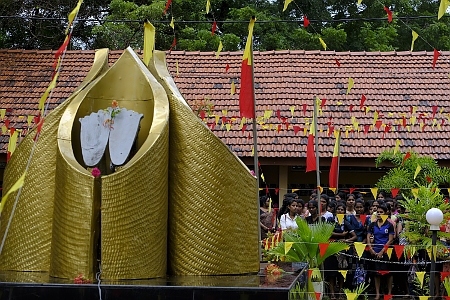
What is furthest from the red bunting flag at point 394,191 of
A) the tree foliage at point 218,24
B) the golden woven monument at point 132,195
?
the tree foliage at point 218,24

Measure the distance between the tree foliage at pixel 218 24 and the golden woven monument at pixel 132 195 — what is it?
1301 centimetres

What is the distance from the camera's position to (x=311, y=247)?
9555 mm

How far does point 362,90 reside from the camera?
744 inches

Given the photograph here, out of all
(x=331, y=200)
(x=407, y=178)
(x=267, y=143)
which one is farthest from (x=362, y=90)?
(x=331, y=200)

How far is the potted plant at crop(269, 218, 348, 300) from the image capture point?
9.36 metres

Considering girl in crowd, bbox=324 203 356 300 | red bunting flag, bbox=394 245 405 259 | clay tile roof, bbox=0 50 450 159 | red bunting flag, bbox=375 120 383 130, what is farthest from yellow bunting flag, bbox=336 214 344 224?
red bunting flag, bbox=375 120 383 130

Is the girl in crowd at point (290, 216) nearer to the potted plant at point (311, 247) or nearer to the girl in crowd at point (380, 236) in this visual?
the girl in crowd at point (380, 236)

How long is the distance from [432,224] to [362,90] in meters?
9.39

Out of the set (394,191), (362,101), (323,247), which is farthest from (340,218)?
(362,101)

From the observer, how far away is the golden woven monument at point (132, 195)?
22.5ft

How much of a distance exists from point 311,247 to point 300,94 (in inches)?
374

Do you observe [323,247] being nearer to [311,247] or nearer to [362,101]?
[311,247]

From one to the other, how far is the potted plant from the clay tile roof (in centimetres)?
716

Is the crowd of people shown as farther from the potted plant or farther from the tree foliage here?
the tree foliage
